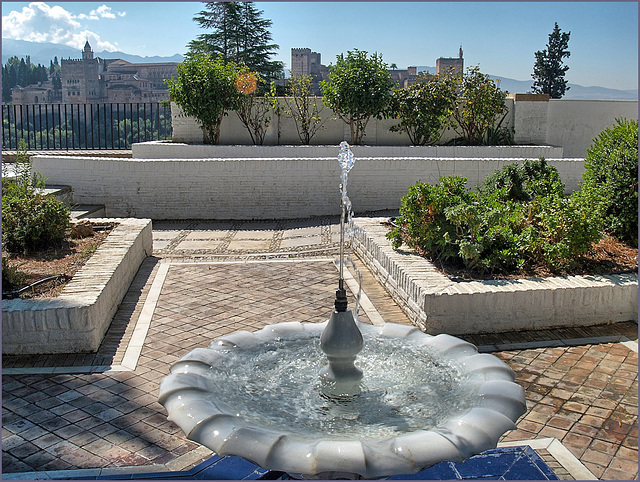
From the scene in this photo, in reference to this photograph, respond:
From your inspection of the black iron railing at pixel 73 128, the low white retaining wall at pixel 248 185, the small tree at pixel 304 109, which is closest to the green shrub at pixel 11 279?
the low white retaining wall at pixel 248 185

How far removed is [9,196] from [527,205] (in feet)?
18.1

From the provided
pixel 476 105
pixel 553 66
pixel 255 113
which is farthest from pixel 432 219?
pixel 553 66

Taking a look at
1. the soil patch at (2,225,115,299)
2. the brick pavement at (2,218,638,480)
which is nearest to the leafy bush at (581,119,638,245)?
the brick pavement at (2,218,638,480)

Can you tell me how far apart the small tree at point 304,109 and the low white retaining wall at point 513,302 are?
26.0ft

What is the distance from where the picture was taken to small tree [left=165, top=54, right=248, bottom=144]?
11.5 meters

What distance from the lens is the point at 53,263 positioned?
569 centimetres

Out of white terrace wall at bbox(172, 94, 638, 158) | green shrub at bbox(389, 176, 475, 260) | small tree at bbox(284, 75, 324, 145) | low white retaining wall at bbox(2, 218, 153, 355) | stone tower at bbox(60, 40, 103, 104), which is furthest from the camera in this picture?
stone tower at bbox(60, 40, 103, 104)

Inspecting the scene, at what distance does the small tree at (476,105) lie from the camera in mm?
Answer: 12391

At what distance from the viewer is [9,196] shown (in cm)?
649

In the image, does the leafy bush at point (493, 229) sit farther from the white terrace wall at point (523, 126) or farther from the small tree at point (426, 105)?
the white terrace wall at point (523, 126)

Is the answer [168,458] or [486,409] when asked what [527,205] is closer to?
[486,409]

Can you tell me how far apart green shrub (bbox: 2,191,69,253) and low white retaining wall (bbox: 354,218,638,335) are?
143 inches

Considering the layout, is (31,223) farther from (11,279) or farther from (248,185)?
(248,185)

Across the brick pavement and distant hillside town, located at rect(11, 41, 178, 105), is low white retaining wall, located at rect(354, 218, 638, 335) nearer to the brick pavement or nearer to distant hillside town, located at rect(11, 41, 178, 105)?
the brick pavement
